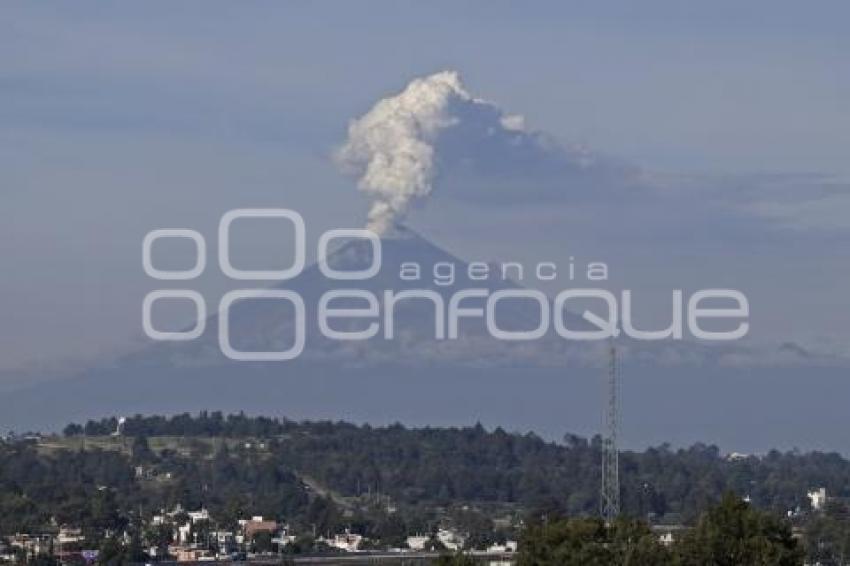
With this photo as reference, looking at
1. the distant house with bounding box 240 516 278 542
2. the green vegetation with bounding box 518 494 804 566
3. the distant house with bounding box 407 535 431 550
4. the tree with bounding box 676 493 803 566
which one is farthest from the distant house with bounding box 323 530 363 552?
the tree with bounding box 676 493 803 566

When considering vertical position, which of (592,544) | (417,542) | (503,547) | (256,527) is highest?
(256,527)

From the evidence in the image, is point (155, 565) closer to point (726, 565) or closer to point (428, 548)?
point (428, 548)

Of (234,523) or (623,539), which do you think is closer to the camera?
(623,539)

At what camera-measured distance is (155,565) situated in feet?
471

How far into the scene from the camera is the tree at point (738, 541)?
255 ft

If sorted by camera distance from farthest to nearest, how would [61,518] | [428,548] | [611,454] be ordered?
[61,518] < [428,548] < [611,454]

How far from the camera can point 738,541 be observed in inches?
3100

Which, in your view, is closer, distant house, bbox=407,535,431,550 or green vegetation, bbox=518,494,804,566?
green vegetation, bbox=518,494,804,566

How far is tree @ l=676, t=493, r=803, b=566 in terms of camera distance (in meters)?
77.9

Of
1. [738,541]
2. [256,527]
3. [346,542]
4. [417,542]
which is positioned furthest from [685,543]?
[256,527]

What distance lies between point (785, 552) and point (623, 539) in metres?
5.56

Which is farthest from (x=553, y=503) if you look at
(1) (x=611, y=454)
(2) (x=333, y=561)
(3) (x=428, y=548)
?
(1) (x=611, y=454)

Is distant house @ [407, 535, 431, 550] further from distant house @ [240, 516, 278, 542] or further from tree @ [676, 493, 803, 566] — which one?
tree @ [676, 493, 803, 566]

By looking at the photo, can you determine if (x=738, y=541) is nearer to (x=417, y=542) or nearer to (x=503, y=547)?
(x=503, y=547)
